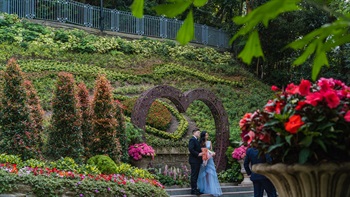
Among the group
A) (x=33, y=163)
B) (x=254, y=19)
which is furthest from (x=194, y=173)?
(x=254, y=19)

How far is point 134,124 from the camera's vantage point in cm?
1891

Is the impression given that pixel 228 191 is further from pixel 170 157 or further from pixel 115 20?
pixel 115 20

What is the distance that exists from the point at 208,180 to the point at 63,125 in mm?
4065

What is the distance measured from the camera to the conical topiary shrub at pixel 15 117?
14453 millimetres

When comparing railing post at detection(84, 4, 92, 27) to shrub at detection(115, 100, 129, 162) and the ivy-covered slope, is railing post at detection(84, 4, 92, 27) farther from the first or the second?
shrub at detection(115, 100, 129, 162)

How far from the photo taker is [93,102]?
16641 millimetres

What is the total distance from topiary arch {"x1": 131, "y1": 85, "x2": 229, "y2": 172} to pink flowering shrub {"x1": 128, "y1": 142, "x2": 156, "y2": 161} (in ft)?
1.70

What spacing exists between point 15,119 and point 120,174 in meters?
2.63

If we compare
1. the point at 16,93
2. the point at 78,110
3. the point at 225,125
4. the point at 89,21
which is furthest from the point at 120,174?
the point at 89,21

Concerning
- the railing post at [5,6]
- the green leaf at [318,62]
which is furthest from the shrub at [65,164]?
the railing post at [5,6]

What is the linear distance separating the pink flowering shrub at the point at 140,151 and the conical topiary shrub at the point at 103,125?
183 cm

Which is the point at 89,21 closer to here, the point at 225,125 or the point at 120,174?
the point at 225,125

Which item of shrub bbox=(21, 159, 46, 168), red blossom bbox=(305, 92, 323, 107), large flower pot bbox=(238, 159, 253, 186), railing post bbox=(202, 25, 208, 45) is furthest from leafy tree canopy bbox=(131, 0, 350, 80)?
railing post bbox=(202, 25, 208, 45)

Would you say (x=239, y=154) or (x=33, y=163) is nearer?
(x=33, y=163)
